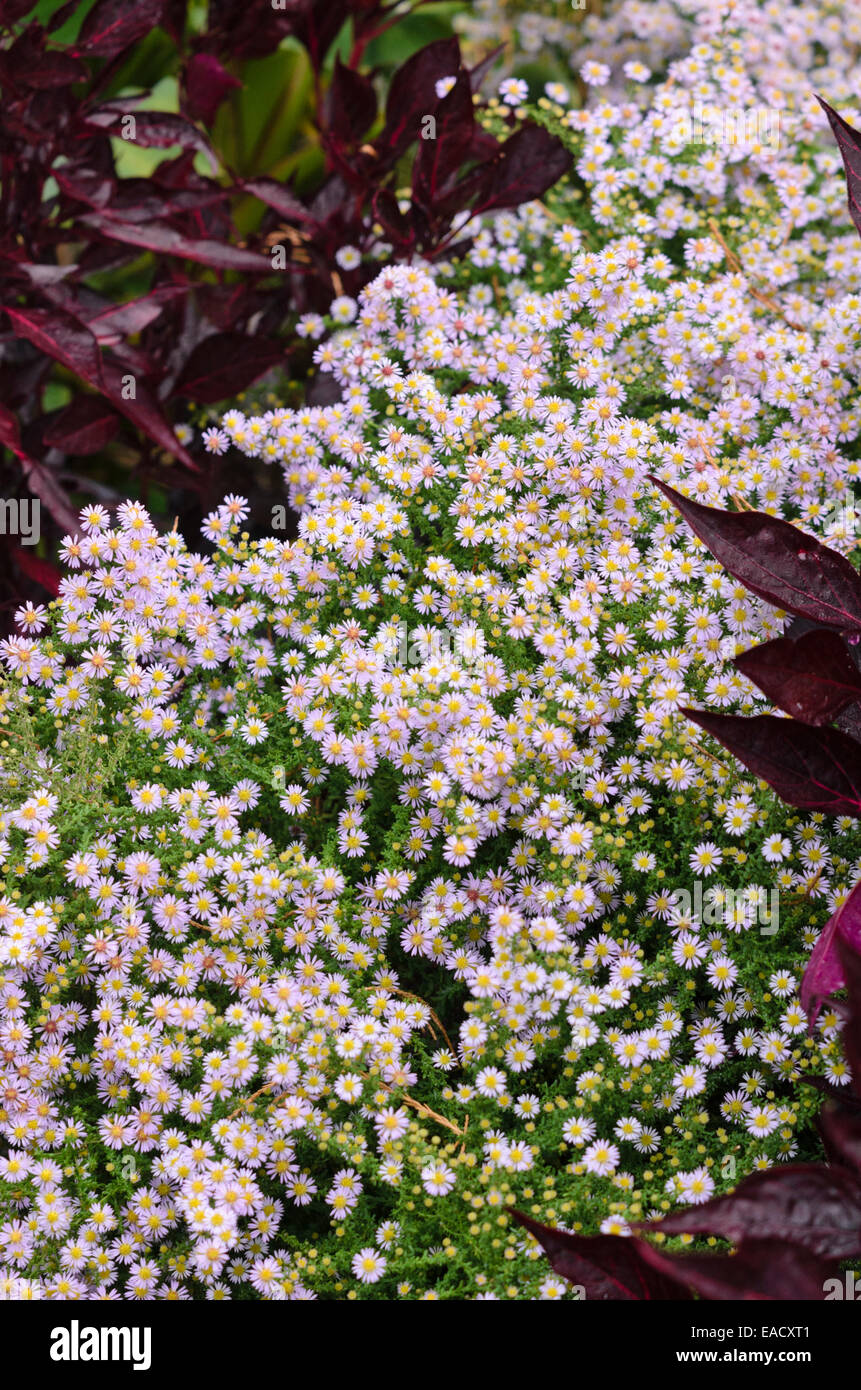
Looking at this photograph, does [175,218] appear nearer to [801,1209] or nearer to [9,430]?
[9,430]

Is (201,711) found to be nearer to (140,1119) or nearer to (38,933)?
(38,933)

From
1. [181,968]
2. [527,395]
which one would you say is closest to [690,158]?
[527,395]

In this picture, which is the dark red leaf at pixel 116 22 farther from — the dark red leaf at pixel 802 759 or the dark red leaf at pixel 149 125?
the dark red leaf at pixel 802 759

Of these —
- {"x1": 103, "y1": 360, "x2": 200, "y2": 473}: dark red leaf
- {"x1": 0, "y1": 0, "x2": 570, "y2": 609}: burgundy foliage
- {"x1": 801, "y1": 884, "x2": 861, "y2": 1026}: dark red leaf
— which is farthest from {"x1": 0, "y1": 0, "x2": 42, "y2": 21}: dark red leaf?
{"x1": 801, "y1": 884, "x2": 861, "y2": 1026}: dark red leaf

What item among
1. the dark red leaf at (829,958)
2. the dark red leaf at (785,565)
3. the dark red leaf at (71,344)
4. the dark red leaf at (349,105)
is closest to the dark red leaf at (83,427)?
the dark red leaf at (71,344)

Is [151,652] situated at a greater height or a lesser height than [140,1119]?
greater

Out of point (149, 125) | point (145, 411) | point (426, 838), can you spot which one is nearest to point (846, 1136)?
point (426, 838)
